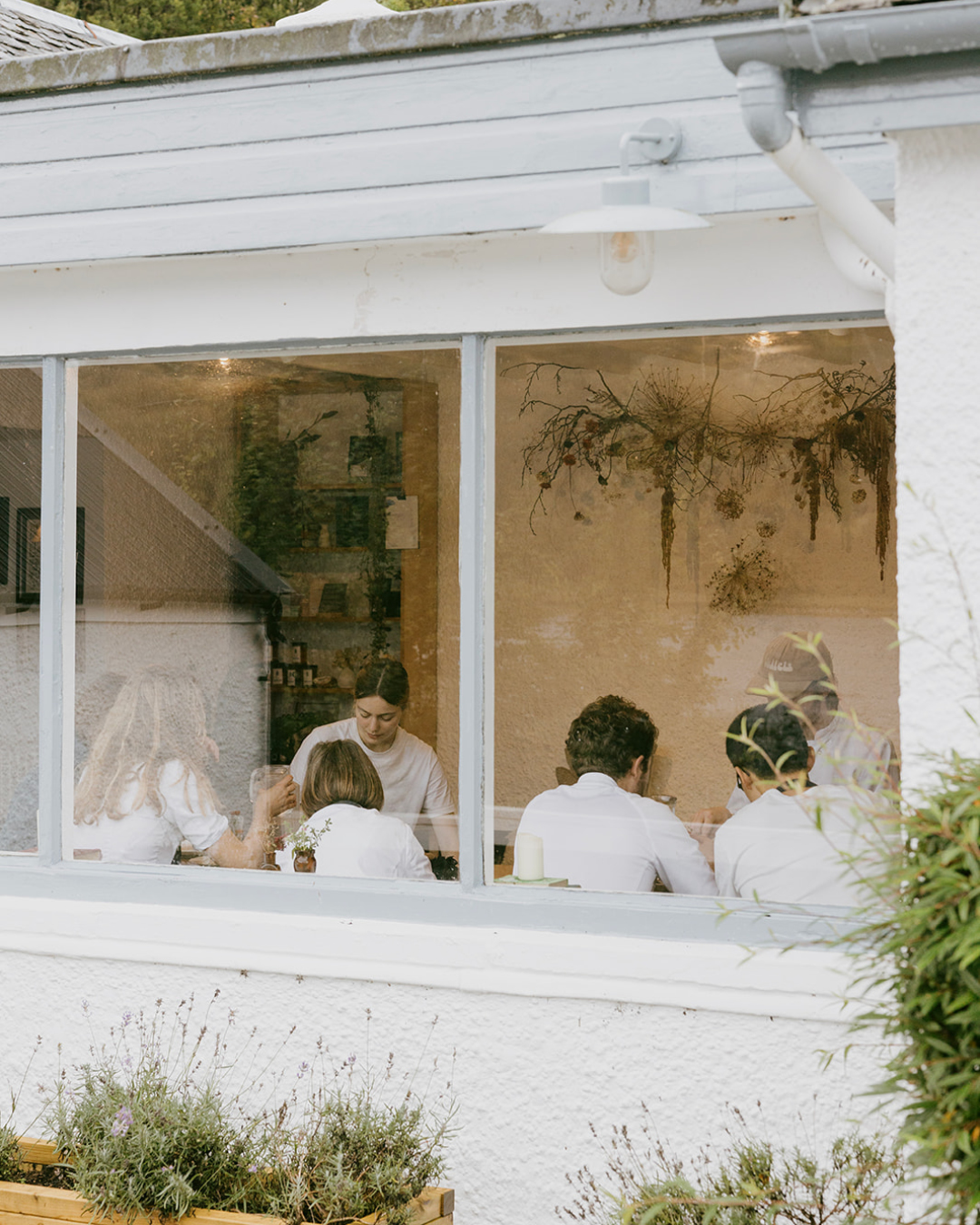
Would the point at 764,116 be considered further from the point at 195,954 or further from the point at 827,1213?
the point at 195,954

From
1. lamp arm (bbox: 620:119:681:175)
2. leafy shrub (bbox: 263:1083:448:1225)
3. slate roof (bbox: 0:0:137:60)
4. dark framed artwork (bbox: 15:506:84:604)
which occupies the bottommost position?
leafy shrub (bbox: 263:1083:448:1225)

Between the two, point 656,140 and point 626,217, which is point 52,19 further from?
point 626,217

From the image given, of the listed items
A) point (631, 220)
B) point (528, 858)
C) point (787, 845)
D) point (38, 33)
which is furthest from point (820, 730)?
point (38, 33)

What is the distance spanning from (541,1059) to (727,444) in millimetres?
3211

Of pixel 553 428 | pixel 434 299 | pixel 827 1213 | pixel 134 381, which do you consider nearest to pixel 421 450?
pixel 553 428

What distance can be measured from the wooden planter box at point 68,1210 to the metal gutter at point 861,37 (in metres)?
2.29

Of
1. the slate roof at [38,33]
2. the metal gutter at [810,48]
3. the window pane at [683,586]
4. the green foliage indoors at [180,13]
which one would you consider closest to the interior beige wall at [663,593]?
the window pane at [683,586]

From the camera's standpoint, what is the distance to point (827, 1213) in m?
2.64

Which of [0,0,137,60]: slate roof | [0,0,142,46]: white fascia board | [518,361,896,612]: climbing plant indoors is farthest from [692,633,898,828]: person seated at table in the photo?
[0,0,142,46]: white fascia board

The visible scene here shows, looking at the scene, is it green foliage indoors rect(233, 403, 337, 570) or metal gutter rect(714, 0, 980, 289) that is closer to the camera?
metal gutter rect(714, 0, 980, 289)

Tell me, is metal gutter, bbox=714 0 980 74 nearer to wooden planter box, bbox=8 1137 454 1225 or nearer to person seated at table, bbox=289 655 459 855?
person seated at table, bbox=289 655 459 855

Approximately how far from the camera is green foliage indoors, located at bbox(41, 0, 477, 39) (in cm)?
1288

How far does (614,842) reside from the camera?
3420 millimetres

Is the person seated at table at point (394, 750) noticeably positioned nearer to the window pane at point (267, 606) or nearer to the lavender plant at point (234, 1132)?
the window pane at point (267, 606)
